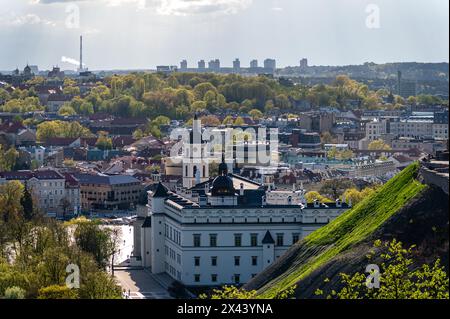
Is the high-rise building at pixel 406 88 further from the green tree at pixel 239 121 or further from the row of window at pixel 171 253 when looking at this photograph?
the row of window at pixel 171 253

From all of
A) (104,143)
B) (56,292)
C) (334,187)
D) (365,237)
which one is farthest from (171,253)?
(104,143)

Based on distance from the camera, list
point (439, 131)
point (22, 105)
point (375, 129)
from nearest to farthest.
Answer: point (439, 131) → point (375, 129) → point (22, 105)

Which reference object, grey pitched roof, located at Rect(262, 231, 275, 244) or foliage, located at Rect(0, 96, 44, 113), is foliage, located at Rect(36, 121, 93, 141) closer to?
foliage, located at Rect(0, 96, 44, 113)

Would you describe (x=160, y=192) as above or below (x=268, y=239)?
above

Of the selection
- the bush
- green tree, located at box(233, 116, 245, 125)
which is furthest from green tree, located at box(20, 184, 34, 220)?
green tree, located at box(233, 116, 245, 125)

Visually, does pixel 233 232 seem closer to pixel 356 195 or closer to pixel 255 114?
pixel 356 195

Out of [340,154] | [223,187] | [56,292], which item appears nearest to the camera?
[56,292]

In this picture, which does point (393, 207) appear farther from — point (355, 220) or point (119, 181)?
point (119, 181)

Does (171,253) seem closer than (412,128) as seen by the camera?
Yes
